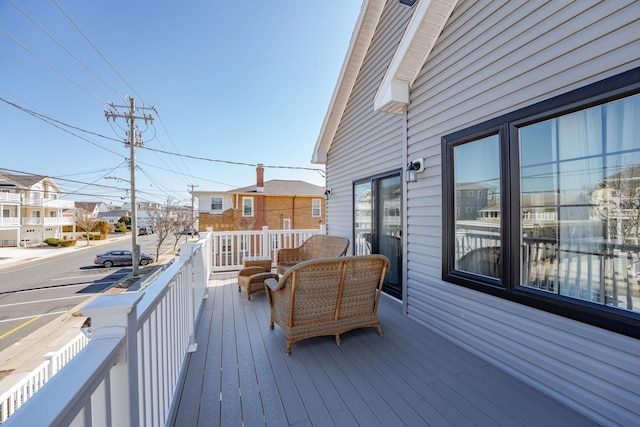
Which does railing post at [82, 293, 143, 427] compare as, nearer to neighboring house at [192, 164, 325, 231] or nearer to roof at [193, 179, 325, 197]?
neighboring house at [192, 164, 325, 231]

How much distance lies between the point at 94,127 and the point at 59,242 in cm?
2157

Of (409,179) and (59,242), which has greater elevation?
(409,179)

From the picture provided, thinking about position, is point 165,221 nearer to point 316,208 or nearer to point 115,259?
point 115,259

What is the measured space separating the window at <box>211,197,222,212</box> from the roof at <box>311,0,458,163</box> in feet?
54.7

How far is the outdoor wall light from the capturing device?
11.3 feet

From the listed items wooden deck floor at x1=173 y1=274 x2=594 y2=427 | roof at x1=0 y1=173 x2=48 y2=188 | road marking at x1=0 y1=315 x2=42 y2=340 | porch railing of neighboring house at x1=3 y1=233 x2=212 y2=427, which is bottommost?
road marking at x1=0 y1=315 x2=42 y2=340

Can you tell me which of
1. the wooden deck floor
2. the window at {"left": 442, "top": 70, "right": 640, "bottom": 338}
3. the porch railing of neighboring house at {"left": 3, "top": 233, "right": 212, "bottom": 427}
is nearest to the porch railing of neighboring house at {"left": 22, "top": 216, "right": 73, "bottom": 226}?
the wooden deck floor

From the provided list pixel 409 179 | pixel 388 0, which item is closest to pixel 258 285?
pixel 409 179

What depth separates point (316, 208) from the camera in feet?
70.3

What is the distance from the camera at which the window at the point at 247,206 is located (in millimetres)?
19734

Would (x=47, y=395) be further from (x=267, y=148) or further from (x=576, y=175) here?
(x=267, y=148)

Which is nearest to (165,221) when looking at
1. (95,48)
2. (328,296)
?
(95,48)

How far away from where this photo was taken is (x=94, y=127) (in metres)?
14.1

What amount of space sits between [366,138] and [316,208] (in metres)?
16.5
